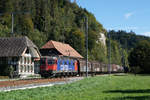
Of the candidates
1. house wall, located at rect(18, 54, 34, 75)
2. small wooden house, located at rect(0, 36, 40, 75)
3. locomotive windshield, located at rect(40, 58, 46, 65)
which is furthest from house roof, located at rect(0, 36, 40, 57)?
locomotive windshield, located at rect(40, 58, 46, 65)

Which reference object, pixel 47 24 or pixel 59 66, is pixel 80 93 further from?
pixel 47 24

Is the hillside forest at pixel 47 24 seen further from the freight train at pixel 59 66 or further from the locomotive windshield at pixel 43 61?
the locomotive windshield at pixel 43 61

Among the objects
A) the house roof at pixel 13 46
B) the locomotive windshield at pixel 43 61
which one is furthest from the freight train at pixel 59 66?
the house roof at pixel 13 46

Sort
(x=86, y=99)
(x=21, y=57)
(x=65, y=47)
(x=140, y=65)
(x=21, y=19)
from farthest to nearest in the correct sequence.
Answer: (x=21, y=19), (x=65, y=47), (x=140, y=65), (x=21, y=57), (x=86, y=99)

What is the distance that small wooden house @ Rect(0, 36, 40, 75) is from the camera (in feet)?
172

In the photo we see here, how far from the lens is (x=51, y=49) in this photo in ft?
252

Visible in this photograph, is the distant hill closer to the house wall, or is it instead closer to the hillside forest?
the hillside forest

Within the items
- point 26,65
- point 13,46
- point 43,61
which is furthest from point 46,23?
point 43,61

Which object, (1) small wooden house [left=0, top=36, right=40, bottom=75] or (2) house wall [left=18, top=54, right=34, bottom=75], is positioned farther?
(2) house wall [left=18, top=54, right=34, bottom=75]

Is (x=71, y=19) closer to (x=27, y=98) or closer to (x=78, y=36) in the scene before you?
(x=78, y=36)

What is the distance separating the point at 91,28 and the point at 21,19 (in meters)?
37.2

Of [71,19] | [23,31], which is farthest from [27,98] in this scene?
[71,19]

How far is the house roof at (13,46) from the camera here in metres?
52.2

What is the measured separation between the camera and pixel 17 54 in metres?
51.6
